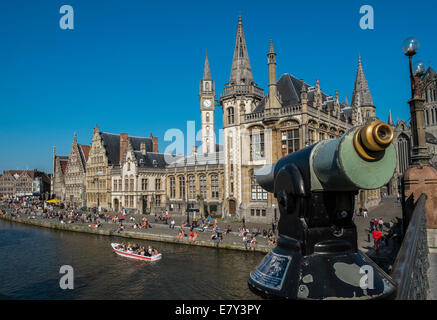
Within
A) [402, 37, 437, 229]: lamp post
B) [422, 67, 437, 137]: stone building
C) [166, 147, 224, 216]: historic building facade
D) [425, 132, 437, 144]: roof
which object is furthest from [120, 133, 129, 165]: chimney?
[422, 67, 437, 137]: stone building

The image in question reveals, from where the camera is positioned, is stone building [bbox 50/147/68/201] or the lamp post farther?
stone building [bbox 50/147/68/201]

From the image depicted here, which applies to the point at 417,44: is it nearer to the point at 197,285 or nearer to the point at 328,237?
the point at 328,237

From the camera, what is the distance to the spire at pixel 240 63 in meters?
42.4

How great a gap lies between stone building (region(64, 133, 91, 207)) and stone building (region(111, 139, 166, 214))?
1409 cm

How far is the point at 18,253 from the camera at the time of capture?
29562 mm

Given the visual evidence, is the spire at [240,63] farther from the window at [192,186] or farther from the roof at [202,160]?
the window at [192,186]

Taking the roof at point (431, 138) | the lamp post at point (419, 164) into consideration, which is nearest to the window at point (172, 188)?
the lamp post at point (419, 164)

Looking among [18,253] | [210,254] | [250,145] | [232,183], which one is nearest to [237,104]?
[250,145]

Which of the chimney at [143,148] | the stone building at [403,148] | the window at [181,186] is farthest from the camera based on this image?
the stone building at [403,148]

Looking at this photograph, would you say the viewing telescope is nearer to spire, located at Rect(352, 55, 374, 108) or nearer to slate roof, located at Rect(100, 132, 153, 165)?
slate roof, located at Rect(100, 132, 153, 165)

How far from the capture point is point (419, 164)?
40.1 feet

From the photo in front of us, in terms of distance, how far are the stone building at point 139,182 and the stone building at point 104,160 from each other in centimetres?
240

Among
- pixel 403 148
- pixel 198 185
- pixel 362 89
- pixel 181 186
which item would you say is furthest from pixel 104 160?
pixel 403 148

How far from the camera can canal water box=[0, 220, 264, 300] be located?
1838cm
